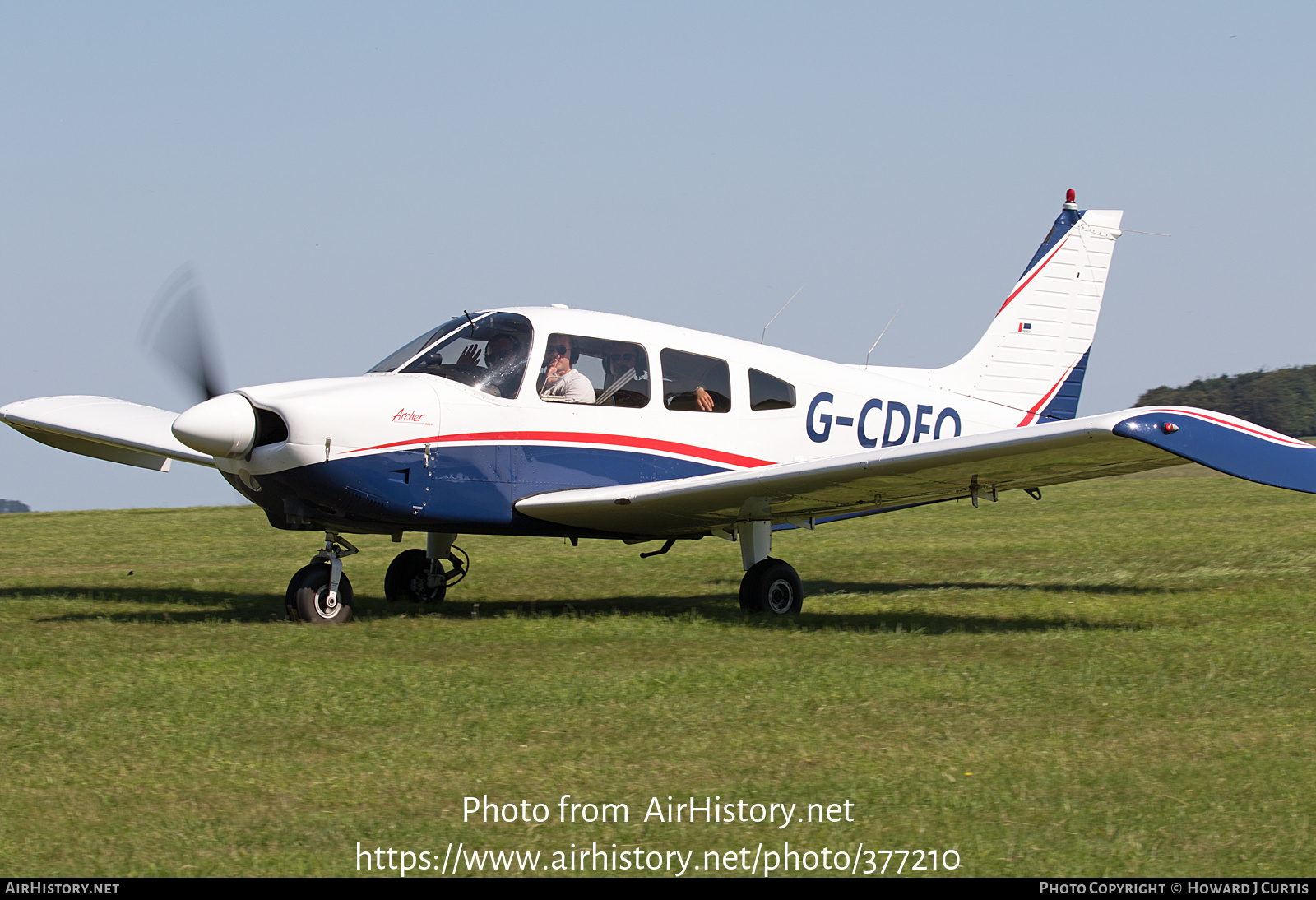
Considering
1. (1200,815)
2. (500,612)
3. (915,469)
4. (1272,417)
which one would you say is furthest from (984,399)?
(1272,417)

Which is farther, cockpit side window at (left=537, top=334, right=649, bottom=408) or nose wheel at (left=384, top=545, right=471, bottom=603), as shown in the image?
nose wheel at (left=384, top=545, right=471, bottom=603)

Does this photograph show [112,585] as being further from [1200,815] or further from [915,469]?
[1200,815]

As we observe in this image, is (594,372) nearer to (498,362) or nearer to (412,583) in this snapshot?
(498,362)

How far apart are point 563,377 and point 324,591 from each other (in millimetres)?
2395

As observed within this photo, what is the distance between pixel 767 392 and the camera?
1106 centimetres

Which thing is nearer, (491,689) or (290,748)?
(290,748)

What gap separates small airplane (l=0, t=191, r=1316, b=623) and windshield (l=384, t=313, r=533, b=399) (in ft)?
0.05

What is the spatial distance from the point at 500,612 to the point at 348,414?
7.34 ft

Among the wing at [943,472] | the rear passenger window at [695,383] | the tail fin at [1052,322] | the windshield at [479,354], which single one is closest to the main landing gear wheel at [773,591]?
the wing at [943,472]

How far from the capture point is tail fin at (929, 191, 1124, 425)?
1299 cm

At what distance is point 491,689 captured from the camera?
22.6 ft

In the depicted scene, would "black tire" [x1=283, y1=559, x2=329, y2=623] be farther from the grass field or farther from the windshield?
the windshield

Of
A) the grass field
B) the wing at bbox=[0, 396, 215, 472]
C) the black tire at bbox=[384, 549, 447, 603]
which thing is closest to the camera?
the grass field

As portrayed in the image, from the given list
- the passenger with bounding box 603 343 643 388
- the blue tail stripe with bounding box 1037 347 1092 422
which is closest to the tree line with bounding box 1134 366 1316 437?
the blue tail stripe with bounding box 1037 347 1092 422
